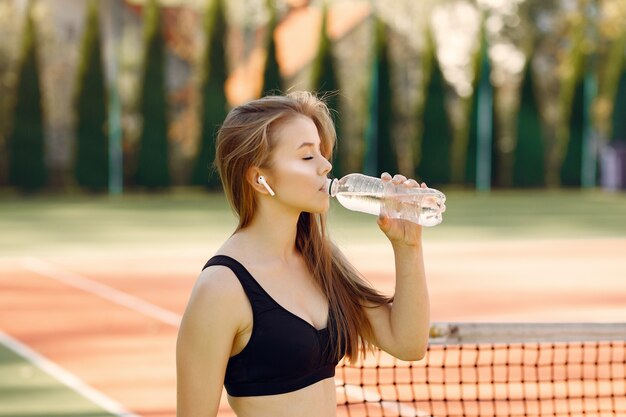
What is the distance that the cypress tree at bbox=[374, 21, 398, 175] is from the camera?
1145 inches

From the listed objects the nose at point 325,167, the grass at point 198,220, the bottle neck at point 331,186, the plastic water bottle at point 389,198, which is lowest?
the grass at point 198,220

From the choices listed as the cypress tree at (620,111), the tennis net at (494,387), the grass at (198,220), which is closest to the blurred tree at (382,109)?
the grass at (198,220)

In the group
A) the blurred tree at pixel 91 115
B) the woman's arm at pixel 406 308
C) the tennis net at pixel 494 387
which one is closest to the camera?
the woman's arm at pixel 406 308

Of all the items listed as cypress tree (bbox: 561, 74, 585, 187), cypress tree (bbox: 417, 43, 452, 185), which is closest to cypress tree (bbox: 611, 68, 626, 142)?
cypress tree (bbox: 561, 74, 585, 187)

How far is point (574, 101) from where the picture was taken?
30203 mm

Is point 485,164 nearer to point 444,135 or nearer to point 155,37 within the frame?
point 444,135

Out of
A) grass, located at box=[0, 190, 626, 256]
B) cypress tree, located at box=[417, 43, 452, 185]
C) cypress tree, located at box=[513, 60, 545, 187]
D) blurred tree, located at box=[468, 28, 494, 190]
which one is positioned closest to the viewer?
grass, located at box=[0, 190, 626, 256]

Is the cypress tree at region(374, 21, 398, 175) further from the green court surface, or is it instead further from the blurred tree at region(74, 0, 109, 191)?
the blurred tree at region(74, 0, 109, 191)

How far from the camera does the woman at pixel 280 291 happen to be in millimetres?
2764

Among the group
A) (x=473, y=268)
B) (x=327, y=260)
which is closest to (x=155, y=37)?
(x=473, y=268)

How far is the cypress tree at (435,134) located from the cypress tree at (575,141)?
3.01m

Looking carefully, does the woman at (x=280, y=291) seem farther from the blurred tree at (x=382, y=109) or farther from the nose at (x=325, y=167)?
the blurred tree at (x=382, y=109)

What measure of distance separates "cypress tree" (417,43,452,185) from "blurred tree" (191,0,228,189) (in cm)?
481

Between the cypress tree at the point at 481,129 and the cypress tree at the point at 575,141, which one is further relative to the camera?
the cypress tree at the point at 575,141
